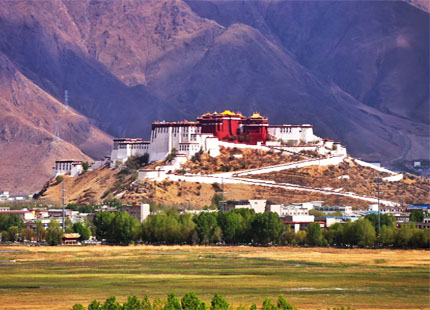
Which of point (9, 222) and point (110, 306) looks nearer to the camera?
point (110, 306)

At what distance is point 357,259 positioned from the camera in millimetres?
132125

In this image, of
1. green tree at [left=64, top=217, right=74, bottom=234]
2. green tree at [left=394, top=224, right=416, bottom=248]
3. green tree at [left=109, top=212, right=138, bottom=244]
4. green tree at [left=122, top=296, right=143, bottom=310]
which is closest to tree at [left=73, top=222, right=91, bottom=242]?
green tree at [left=64, top=217, right=74, bottom=234]

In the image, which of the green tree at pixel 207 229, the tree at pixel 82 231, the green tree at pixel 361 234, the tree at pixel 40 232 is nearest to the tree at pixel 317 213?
the green tree at pixel 207 229

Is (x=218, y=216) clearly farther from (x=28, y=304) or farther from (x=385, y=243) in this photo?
(x=28, y=304)

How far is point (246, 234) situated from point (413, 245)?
891 inches

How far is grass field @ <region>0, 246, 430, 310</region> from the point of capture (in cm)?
10081

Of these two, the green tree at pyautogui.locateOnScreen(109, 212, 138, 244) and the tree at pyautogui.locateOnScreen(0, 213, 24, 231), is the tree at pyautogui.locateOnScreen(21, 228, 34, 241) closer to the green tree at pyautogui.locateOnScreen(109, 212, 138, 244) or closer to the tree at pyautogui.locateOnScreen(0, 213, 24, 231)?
the tree at pyautogui.locateOnScreen(0, 213, 24, 231)

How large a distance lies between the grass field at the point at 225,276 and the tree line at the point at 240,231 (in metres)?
4.99

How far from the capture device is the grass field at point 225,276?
331 feet

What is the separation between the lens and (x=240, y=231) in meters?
160

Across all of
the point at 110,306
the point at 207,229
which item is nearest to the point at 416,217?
the point at 207,229

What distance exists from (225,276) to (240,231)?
145 ft

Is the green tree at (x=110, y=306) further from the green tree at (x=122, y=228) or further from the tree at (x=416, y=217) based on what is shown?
the tree at (x=416, y=217)

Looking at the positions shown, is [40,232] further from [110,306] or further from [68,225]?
[110,306]
